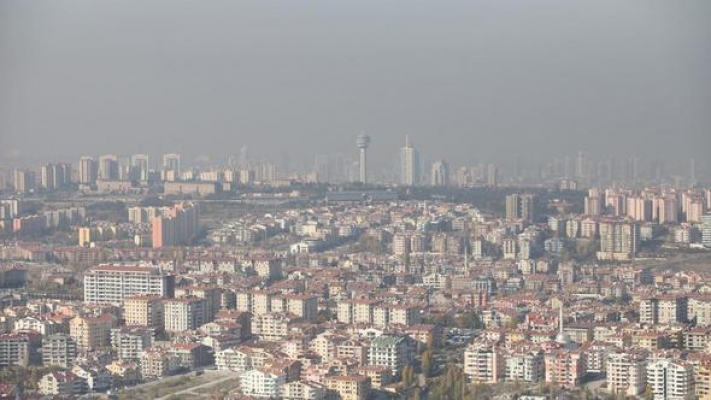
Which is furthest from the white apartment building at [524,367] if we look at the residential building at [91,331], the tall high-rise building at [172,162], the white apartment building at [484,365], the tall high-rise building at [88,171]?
the tall high-rise building at [172,162]

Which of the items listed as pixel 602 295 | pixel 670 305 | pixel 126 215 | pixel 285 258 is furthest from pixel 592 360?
pixel 126 215

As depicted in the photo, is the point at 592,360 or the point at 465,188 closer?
the point at 592,360

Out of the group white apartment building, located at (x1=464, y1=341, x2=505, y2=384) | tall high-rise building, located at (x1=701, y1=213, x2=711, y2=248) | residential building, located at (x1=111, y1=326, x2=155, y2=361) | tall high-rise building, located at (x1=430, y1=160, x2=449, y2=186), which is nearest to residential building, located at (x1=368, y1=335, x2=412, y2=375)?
white apartment building, located at (x1=464, y1=341, x2=505, y2=384)

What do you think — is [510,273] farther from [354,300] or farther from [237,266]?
[354,300]

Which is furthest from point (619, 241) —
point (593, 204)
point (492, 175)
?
point (492, 175)

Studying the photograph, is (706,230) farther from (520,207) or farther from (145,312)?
(145,312)

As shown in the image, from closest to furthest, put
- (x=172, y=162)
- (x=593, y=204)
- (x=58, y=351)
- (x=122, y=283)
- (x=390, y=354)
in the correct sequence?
(x=390, y=354) < (x=58, y=351) < (x=122, y=283) < (x=593, y=204) < (x=172, y=162)

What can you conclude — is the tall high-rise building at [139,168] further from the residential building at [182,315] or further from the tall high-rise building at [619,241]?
the residential building at [182,315]
